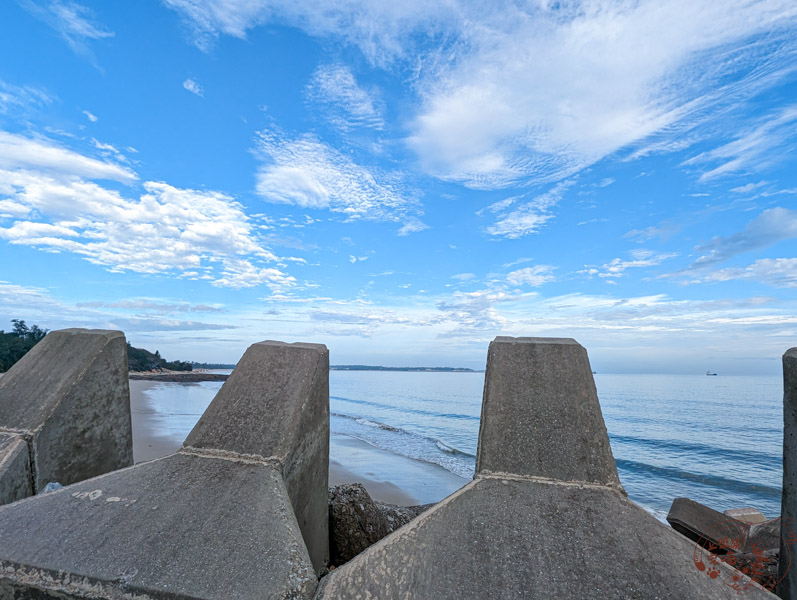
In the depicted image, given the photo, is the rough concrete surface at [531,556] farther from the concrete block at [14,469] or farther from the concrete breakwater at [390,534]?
the concrete block at [14,469]

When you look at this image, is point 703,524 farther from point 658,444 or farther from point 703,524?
point 658,444

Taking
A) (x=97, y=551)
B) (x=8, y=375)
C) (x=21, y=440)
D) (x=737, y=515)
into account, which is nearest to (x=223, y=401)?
(x=97, y=551)

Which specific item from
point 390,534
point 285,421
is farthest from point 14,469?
point 390,534

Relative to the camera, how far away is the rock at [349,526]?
3.54 metres

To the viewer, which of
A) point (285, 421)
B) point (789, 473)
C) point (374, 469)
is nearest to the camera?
point (789, 473)

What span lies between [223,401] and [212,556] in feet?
3.60

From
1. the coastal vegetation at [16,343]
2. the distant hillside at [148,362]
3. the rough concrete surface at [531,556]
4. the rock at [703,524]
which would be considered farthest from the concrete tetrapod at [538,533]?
the distant hillside at [148,362]

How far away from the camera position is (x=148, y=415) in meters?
17.8

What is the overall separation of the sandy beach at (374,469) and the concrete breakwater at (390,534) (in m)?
6.88

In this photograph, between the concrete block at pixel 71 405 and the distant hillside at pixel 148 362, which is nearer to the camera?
the concrete block at pixel 71 405

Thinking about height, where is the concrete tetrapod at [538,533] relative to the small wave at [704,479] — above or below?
above

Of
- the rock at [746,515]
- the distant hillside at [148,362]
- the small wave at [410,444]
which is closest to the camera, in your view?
the rock at [746,515]

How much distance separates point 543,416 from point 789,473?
50.6 inches

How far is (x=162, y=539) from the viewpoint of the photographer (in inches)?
82.4
